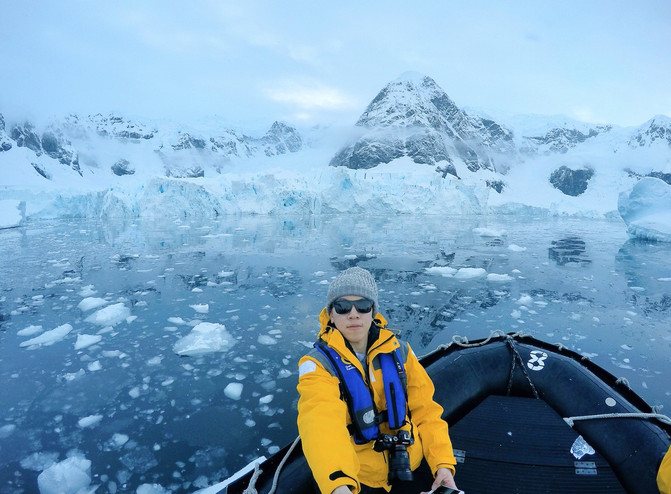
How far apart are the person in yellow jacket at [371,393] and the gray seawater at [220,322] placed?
120 cm

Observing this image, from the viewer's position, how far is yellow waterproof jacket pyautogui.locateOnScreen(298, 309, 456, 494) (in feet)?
4.41

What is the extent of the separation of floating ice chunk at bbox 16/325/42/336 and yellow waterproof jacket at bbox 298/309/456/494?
15.1ft

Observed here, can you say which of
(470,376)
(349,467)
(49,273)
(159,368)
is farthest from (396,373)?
(49,273)

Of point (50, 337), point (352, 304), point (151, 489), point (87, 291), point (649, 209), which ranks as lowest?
point (87, 291)

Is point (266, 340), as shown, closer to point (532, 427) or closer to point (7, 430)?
point (7, 430)

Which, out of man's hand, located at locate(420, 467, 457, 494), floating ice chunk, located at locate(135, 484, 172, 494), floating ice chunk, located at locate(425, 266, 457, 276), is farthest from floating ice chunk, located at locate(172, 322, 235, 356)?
floating ice chunk, located at locate(425, 266, 457, 276)

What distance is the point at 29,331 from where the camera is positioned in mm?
4453

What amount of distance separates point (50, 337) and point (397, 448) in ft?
15.2

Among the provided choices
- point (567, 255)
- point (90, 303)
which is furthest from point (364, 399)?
point (567, 255)

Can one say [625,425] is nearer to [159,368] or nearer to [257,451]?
[257,451]

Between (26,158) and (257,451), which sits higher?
(26,158)

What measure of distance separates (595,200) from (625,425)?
80747mm

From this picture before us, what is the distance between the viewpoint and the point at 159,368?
3607 millimetres

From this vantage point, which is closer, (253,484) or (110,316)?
(253,484)
